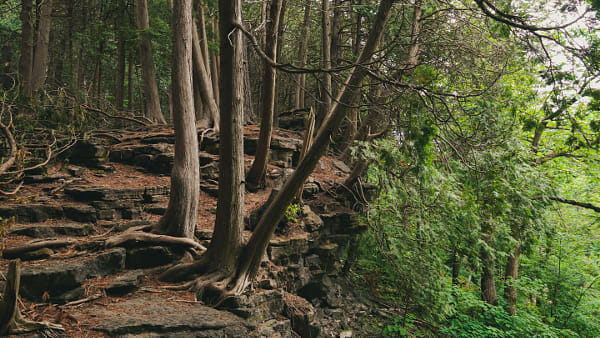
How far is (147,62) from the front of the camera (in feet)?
37.0

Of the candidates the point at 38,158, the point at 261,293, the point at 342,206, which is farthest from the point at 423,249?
the point at 38,158

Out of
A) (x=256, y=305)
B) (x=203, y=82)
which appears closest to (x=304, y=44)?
(x=203, y=82)

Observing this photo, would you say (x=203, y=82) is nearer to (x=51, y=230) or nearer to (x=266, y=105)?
(x=266, y=105)

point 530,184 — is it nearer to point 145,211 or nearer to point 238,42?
point 238,42

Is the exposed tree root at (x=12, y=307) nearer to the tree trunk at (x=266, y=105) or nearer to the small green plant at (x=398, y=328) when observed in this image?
the tree trunk at (x=266, y=105)

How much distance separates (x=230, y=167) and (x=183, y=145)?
4.36 ft

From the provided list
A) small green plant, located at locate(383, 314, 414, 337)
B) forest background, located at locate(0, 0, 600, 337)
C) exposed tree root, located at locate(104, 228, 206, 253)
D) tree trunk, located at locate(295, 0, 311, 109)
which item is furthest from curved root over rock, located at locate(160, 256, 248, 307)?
tree trunk, located at locate(295, 0, 311, 109)

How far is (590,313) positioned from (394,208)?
32.1 ft

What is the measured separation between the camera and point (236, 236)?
5660mm

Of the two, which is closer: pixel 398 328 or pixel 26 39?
pixel 398 328

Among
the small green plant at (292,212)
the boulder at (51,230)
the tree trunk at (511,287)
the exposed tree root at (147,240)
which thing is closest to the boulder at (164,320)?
the exposed tree root at (147,240)

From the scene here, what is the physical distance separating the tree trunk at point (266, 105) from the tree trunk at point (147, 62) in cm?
488

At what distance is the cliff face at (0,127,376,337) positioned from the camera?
13.9 feet

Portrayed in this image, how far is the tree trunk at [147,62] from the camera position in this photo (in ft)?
35.3
